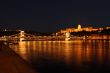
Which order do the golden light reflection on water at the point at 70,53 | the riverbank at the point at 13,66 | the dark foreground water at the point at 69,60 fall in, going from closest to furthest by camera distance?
the riverbank at the point at 13,66 → the dark foreground water at the point at 69,60 → the golden light reflection on water at the point at 70,53

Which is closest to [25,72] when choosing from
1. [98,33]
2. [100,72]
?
[100,72]

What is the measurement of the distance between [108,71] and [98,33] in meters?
132

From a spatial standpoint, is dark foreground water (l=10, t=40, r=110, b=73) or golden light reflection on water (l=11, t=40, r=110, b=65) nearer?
dark foreground water (l=10, t=40, r=110, b=73)

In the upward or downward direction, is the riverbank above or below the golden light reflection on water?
above

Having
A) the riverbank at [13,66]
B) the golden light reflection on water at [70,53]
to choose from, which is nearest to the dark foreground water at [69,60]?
the golden light reflection on water at [70,53]

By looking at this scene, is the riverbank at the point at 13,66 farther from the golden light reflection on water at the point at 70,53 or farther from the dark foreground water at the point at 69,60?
the golden light reflection on water at the point at 70,53

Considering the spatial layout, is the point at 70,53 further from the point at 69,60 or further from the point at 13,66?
the point at 13,66

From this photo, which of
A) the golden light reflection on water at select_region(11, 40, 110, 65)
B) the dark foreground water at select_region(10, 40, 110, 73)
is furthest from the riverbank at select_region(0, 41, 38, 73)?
the golden light reflection on water at select_region(11, 40, 110, 65)

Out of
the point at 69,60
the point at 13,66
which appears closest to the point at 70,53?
the point at 69,60

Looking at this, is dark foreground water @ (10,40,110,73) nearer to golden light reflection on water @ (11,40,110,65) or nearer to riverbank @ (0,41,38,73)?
golden light reflection on water @ (11,40,110,65)

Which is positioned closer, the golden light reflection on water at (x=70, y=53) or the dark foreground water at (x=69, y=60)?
the dark foreground water at (x=69, y=60)

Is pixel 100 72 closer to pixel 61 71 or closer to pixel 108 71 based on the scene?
pixel 108 71

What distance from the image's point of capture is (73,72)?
59.5ft

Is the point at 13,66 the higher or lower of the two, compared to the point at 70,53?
higher
